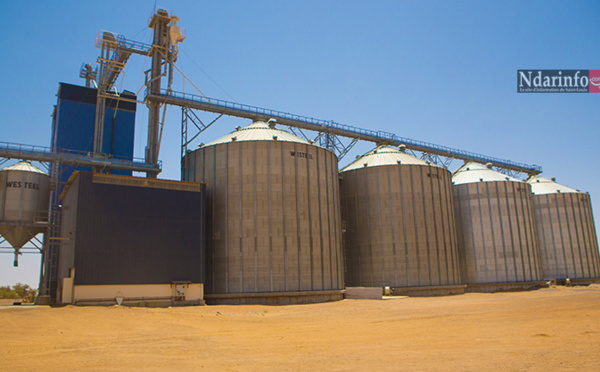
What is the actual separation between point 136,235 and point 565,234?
69.0 meters

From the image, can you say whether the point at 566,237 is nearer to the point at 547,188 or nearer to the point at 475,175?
the point at 547,188

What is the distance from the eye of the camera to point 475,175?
223 feet

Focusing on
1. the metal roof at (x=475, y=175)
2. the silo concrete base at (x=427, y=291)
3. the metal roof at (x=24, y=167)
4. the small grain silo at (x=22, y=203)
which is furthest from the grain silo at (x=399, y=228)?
the metal roof at (x=24, y=167)

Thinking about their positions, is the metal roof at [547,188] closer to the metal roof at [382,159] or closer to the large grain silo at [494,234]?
the large grain silo at [494,234]

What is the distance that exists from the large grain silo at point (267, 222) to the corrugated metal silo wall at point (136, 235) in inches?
104

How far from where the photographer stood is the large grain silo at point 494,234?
6259 centimetres

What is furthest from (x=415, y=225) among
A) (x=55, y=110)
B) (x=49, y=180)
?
(x=55, y=110)

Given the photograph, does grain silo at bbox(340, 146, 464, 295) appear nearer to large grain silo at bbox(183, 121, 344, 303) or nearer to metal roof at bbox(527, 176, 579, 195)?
large grain silo at bbox(183, 121, 344, 303)

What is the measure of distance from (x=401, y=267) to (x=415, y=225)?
17.3ft

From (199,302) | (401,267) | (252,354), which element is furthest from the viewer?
(401,267)

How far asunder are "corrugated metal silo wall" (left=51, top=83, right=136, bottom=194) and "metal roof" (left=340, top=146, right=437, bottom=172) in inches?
1167

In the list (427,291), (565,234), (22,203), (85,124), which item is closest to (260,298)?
(427,291)

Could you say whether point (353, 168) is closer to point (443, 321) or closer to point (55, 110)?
point (443, 321)

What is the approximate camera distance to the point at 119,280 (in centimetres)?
3697
